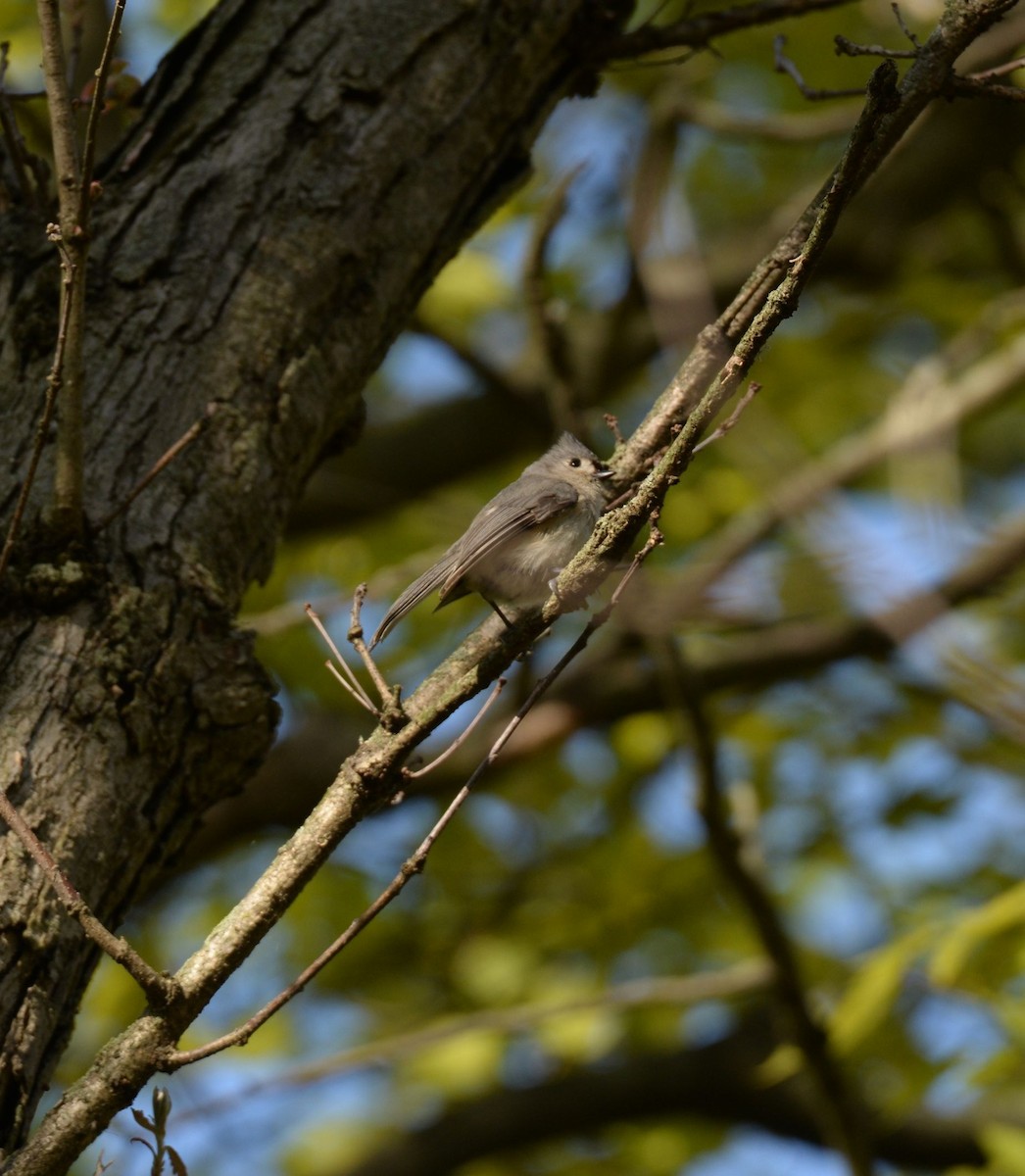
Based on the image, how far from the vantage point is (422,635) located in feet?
21.0

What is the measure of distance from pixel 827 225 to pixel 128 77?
1.95m

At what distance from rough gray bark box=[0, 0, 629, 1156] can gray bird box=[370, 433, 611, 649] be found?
474mm

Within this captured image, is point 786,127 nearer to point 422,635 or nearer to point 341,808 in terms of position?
point 422,635

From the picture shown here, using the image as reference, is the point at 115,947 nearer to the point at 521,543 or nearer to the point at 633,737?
the point at 521,543

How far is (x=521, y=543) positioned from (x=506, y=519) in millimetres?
81

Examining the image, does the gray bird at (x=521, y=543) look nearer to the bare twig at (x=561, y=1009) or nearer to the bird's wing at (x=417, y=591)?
the bird's wing at (x=417, y=591)

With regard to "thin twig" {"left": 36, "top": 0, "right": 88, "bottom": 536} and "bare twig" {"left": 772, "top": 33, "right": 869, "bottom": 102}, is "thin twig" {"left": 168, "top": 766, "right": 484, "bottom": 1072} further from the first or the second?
"bare twig" {"left": 772, "top": 33, "right": 869, "bottom": 102}

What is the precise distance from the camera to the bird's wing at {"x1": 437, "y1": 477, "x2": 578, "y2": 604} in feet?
10.6

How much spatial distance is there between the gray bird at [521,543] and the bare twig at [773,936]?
93 cm

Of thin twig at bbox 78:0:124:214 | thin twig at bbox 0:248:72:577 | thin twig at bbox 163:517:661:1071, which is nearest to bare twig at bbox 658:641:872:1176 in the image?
thin twig at bbox 163:517:661:1071

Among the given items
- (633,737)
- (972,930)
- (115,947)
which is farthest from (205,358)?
(633,737)

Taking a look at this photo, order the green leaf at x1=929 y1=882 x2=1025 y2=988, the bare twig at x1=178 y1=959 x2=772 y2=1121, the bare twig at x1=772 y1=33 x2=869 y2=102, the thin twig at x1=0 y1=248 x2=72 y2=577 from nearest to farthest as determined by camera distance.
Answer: the thin twig at x1=0 y1=248 x2=72 y2=577, the bare twig at x1=772 y1=33 x2=869 y2=102, the green leaf at x1=929 y1=882 x2=1025 y2=988, the bare twig at x1=178 y1=959 x2=772 y2=1121

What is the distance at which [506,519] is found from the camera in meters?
3.40

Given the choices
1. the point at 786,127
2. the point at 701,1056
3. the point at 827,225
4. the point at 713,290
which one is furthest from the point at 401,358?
the point at 827,225
